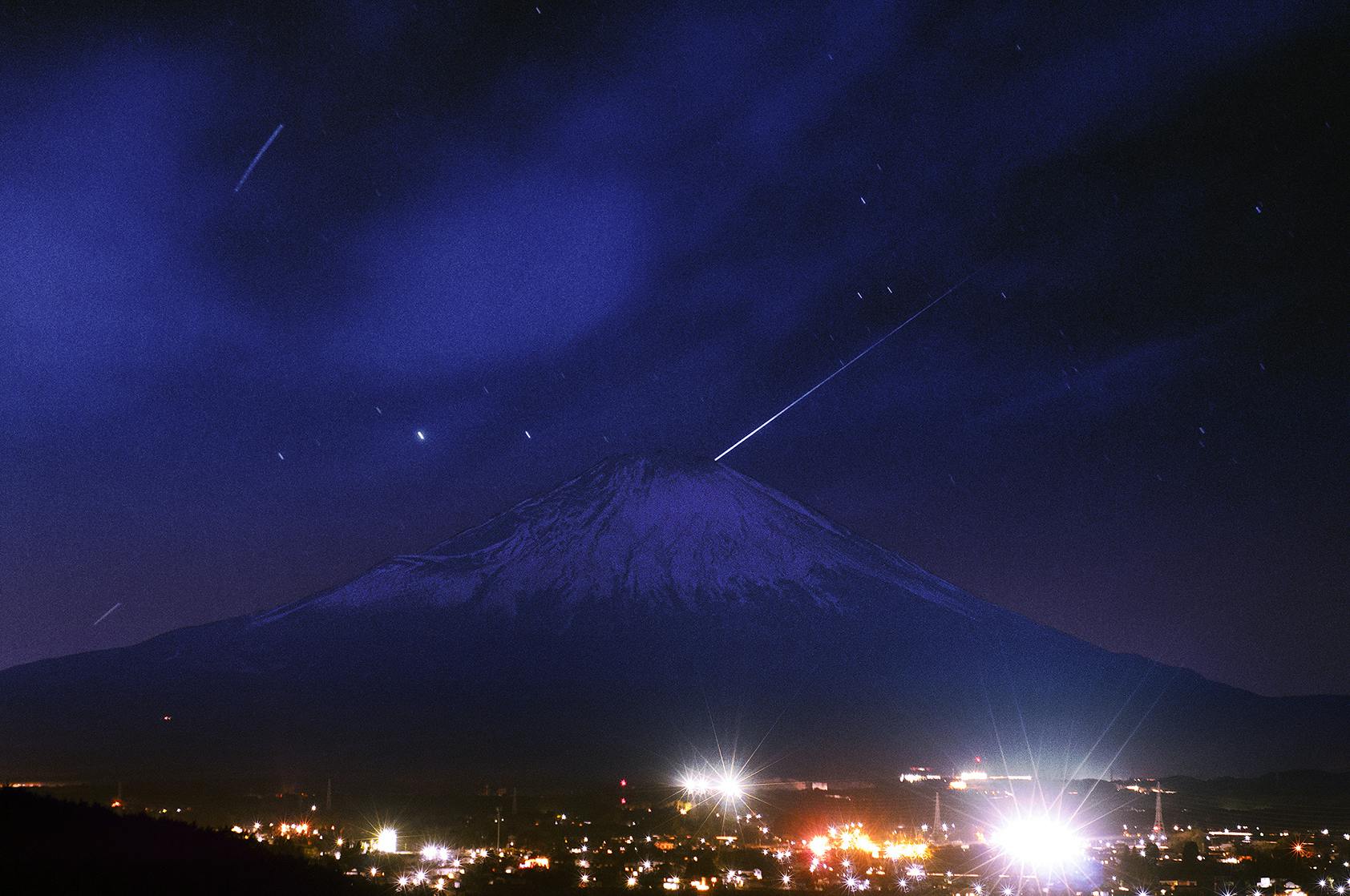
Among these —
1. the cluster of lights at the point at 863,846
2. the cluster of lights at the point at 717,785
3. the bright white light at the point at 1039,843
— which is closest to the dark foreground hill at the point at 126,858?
the cluster of lights at the point at 863,846

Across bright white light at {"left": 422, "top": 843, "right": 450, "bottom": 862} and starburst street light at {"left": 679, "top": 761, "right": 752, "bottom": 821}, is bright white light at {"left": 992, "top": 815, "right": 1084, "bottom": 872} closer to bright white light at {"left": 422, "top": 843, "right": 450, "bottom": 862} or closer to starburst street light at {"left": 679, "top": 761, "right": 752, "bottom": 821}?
starburst street light at {"left": 679, "top": 761, "right": 752, "bottom": 821}

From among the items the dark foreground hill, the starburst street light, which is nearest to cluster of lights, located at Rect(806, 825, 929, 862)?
the starburst street light

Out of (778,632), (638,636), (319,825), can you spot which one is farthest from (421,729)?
(319,825)

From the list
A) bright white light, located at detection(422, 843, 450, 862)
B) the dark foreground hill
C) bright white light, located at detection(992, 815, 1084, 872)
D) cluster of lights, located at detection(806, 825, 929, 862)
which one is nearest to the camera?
the dark foreground hill

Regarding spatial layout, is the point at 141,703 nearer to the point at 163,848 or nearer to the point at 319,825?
the point at 319,825

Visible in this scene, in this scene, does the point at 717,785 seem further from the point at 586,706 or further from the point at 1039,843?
the point at 586,706

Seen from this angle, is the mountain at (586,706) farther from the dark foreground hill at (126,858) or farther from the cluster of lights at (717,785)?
the dark foreground hill at (126,858)

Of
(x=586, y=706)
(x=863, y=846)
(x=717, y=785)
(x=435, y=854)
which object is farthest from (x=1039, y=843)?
(x=586, y=706)
